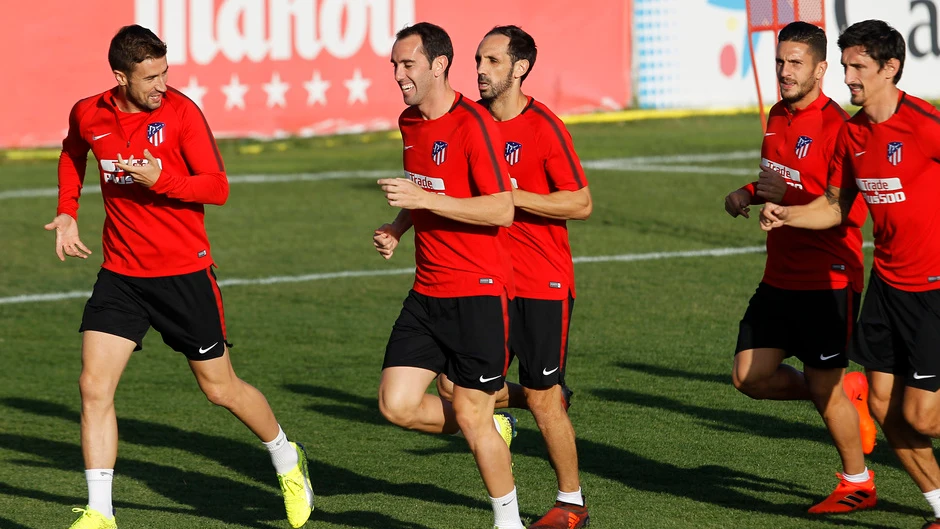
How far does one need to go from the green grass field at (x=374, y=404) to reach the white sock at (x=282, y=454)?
0.88 feet

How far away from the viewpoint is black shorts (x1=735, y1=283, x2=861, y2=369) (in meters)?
6.93

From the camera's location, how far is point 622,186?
18.5m

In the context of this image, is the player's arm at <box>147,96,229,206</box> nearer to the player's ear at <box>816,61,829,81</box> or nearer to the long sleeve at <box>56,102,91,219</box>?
the long sleeve at <box>56,102,91,219</box>

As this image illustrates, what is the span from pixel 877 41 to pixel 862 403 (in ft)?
7.75

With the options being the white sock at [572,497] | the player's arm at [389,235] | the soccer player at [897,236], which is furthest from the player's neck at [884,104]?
the white sock at [572,497]

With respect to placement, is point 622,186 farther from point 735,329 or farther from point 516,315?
point 516,315

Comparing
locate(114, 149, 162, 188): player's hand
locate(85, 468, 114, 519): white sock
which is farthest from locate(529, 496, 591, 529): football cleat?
locate(114, 149, 162, 188): player's hand

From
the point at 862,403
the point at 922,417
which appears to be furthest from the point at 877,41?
the point at 862,403

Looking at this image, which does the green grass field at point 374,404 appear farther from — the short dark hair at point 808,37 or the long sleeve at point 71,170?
the short dark hair at point 808,37

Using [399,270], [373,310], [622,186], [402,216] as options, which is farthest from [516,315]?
[622,186]

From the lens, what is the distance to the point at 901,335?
6.29 metres

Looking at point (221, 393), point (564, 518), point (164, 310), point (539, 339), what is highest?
point (164, 310)

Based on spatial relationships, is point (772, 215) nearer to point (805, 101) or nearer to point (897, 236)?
point (897, 236)

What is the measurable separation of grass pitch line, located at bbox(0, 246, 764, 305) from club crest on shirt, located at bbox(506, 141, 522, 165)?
689 cm
